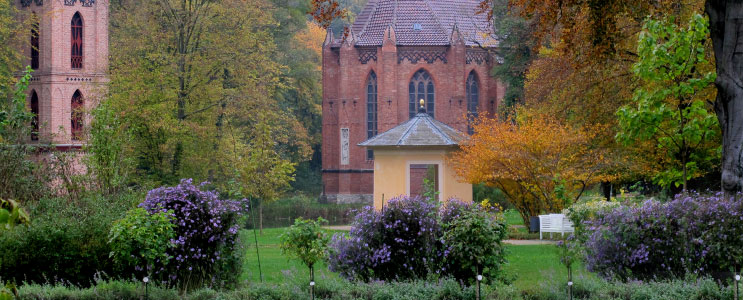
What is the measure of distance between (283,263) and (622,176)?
10036 mm

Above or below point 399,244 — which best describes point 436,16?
above

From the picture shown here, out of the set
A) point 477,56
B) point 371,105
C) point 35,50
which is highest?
point 477,56

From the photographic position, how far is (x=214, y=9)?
36.2m

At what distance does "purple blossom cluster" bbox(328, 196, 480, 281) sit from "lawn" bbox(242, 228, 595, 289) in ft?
2.30

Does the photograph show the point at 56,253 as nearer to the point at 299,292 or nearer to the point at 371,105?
the point at 299,292

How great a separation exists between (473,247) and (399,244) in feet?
3.50

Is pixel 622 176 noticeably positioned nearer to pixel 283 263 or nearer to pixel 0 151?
pixel 283 263

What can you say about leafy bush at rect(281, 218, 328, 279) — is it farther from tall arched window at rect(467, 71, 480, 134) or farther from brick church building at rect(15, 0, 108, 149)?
tall arched window at rect(467, 71, 480, 134)

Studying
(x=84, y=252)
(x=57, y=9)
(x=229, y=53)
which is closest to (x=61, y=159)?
(x=84, y=252)

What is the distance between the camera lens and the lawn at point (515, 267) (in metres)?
12.5

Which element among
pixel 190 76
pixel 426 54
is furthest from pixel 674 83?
pixel 426 54

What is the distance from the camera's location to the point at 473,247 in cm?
1052

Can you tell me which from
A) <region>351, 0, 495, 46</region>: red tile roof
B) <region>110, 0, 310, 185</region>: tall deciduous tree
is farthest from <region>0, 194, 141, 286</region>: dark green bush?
<region>351, 0, 495, 46</region>: red tile roof

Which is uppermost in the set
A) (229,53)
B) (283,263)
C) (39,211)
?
(229,53)
